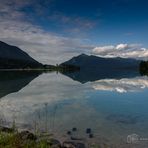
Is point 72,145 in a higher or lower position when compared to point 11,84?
lower

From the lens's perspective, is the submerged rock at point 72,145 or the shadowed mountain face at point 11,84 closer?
the submerged rock at point 72,145

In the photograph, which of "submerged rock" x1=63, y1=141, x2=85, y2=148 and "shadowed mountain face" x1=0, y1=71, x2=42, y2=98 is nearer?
"submerged rock" x1=63, y1=141, x2=85, y2=148

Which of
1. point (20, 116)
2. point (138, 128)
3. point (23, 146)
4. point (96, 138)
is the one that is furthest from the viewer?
point (20, 116)

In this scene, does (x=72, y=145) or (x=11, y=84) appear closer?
(x=72, y=145)

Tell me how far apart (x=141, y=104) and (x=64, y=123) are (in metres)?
17.0

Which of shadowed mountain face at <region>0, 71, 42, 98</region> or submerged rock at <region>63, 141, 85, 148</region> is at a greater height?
shadowed mountain face at <region>0, 71, 42, 98</region>

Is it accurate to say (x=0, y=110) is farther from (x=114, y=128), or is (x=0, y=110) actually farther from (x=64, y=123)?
(x=114, y=128)

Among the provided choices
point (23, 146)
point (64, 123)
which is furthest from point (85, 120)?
point (23, 146)

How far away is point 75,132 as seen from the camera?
2273cm

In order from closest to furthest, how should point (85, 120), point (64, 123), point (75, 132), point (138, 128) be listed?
1. point (75, 132)
2. point (138, 128)
3. point (64, 123)
4. point (85, 120)

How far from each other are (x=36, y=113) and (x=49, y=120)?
4.40m

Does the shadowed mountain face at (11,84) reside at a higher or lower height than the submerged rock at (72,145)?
higher

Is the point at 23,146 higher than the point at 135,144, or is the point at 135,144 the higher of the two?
the point at 23,146

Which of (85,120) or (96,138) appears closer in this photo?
(96,138)
